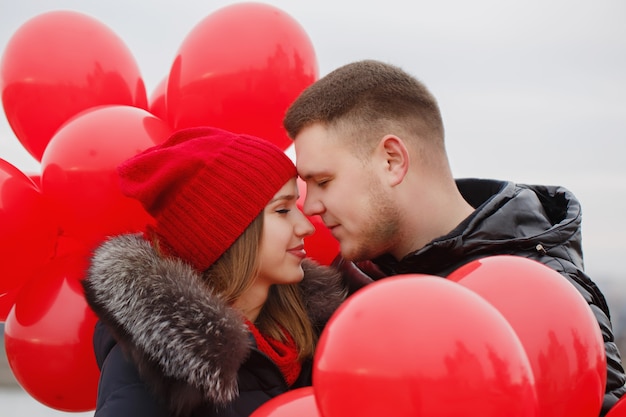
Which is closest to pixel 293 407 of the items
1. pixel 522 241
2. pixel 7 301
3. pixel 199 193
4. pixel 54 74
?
pixel 199 193

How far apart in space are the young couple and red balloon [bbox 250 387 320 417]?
37 centimetres

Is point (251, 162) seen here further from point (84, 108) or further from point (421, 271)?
point (84, 108)

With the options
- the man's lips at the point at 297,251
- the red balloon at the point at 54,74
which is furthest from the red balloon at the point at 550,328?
the red balloon at the point at 54,74

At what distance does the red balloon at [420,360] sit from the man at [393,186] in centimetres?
109

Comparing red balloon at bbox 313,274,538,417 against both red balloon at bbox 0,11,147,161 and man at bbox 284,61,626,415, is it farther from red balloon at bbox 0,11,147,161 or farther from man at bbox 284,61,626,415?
red balloon at bbox 0,11,147,161

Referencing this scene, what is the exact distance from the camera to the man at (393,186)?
7.89 feet

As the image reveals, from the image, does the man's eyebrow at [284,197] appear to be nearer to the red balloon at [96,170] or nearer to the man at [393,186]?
the man at [393,186]

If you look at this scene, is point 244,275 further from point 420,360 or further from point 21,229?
point 420,360

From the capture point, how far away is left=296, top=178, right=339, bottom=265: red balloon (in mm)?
2832

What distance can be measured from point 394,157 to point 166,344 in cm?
112

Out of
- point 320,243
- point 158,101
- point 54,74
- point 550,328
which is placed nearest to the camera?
point 550,328

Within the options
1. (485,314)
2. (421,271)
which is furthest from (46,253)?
(485,314)

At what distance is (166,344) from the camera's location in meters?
1.90

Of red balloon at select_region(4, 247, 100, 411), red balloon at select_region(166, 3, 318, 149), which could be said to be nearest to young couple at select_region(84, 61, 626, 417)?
red balloon at select_region(166, 3, 318, 149)
